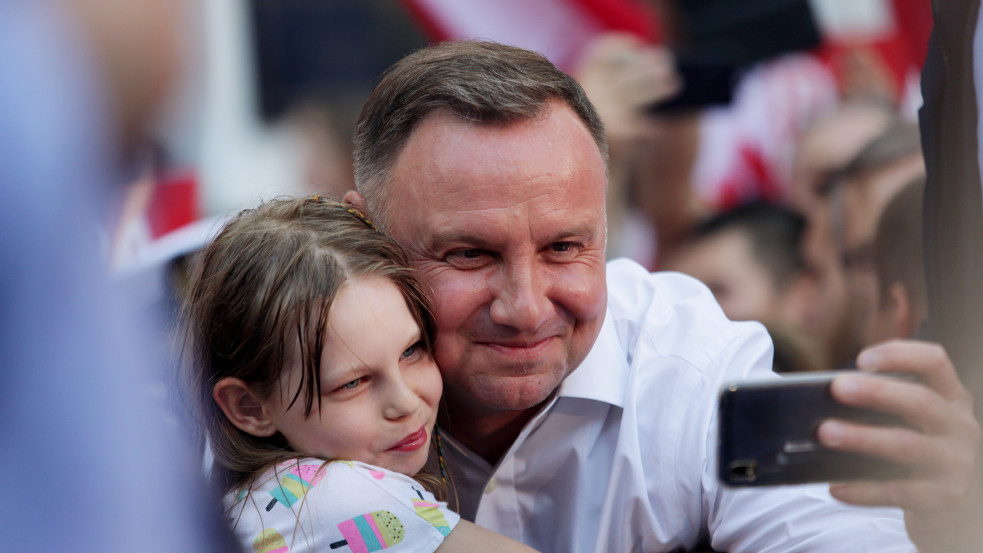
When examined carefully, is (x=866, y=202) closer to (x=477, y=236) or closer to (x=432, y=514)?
(x=477, y=236)

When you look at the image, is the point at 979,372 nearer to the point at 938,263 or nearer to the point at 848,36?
the point at 938,263

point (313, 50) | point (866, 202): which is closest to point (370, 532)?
point (866, 202)

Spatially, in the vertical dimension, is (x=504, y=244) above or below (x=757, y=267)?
above

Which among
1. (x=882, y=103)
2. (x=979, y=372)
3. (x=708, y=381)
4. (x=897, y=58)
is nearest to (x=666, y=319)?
(x=708, y=381)

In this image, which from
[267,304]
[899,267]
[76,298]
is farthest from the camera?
[899,267]

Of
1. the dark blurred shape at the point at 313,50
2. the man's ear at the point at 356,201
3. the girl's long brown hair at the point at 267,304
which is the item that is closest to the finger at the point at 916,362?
the girl's long brown hair at the point at 267,304

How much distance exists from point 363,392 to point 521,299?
0.41 meters

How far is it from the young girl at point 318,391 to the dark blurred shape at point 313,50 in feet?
9.87

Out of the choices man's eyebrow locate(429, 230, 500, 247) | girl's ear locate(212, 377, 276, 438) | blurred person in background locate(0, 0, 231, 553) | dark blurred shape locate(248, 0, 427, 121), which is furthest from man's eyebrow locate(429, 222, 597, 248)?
dark blurred shape locate(248, 0, 427, 121)

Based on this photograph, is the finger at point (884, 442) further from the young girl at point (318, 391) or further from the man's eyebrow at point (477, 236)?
the man's eyebrow at point (477, 236)

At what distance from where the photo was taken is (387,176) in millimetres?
2109

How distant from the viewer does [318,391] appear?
1686mm

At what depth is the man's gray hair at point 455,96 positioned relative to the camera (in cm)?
203

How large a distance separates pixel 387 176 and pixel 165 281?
84cm
